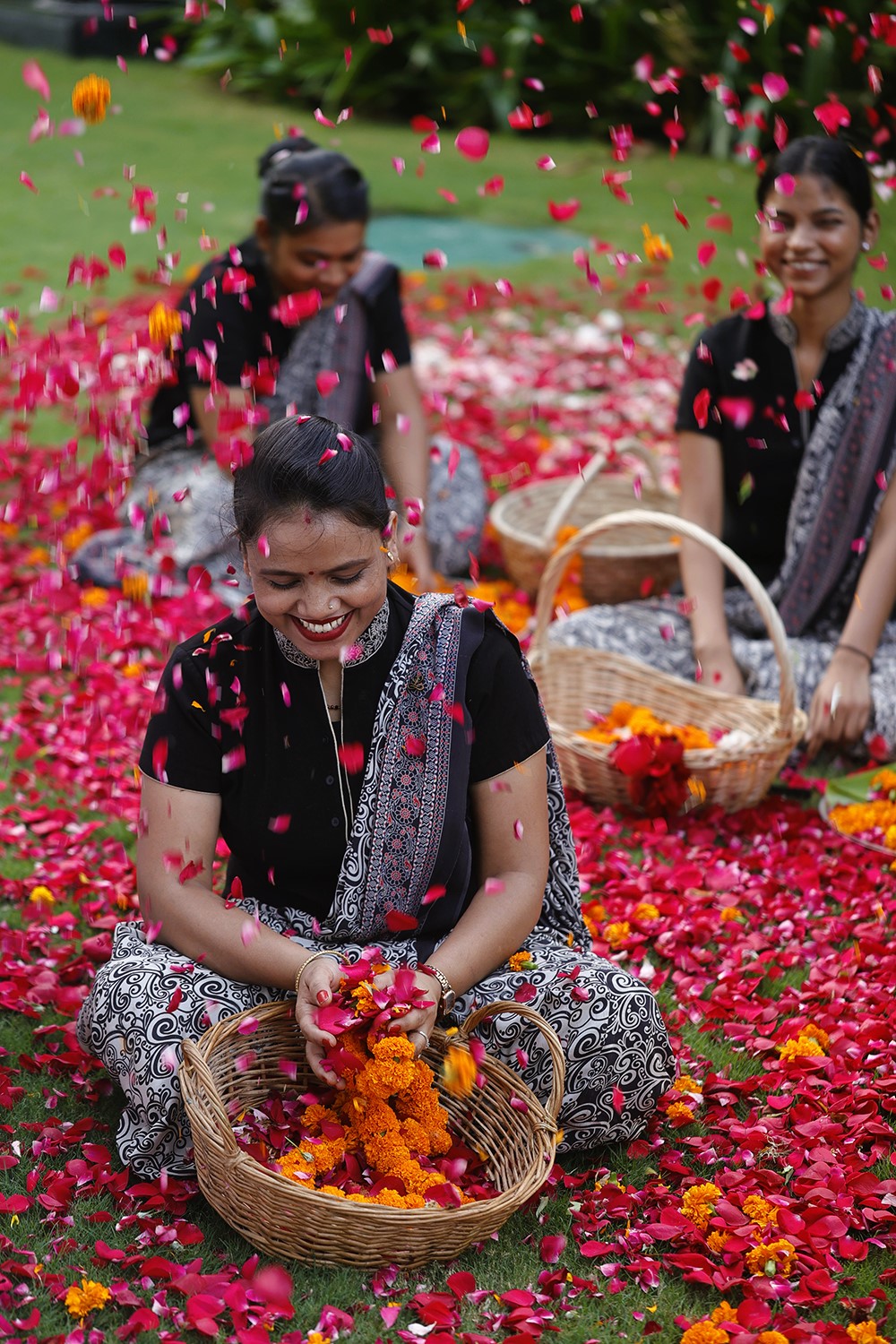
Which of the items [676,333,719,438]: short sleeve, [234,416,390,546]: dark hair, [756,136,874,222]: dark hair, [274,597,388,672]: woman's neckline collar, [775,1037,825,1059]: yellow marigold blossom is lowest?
[775,1037,825,1059]: yellow marigold blossom

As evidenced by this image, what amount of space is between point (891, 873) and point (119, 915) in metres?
1.78

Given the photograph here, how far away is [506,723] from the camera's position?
2418 millimetres

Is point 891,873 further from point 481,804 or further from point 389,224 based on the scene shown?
point 389,224

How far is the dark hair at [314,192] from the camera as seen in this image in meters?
3.97

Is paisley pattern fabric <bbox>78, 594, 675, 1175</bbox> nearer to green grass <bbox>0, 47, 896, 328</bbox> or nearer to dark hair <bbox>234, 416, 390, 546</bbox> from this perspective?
dark hair <bbox>234, 416, 390, 546</bbox>

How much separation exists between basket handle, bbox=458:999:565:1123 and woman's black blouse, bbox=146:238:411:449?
2.62 meters

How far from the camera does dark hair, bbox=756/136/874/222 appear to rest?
3.60m

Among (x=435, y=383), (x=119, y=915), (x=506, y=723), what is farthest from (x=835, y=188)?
(x=435, y=383)

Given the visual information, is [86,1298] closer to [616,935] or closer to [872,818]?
[616,935]

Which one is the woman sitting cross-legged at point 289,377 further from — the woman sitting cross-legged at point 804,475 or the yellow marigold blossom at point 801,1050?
the yellow marigold blossom at point 801,1050

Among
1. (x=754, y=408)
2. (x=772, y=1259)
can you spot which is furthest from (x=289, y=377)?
(x=772, y=1259)

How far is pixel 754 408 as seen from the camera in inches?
155

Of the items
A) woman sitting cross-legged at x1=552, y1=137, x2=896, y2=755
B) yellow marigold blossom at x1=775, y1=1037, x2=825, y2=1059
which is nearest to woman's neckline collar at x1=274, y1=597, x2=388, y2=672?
yellow marigold blossom at x1=775, y1=1037, x2=825, y2=1059

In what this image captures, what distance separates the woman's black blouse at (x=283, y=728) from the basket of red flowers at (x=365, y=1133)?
0.33 metres
